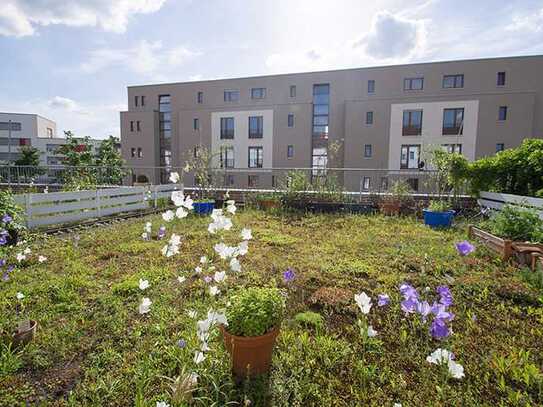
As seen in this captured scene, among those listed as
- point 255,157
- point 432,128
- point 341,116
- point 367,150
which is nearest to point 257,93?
point 255,157

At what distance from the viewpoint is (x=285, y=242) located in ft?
15.8

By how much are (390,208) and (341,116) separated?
15.3m

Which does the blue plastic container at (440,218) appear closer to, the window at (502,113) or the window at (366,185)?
the window at (366,185)

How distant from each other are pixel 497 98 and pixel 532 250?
18.9 metres

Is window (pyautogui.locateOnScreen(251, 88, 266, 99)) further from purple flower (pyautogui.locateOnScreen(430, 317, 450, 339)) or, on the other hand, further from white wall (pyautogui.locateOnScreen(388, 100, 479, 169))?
purple flower (pyautogui.locateOnScreen(430, 317, 450, 339))

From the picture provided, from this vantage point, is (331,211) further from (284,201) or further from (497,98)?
(497,98)

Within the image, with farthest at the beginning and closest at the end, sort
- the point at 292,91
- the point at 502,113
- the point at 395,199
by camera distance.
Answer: the point at 292,91 < the point at 502,113 < the point at 395,199

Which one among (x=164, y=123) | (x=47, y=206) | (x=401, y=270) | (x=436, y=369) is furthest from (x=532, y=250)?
(x=164, y=123)

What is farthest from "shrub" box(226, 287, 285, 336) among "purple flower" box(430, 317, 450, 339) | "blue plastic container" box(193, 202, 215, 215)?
"blue plastic container" box(193, 202, 215, 215)

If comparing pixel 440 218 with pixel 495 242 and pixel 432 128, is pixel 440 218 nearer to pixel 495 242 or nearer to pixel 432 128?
pixel 495 242

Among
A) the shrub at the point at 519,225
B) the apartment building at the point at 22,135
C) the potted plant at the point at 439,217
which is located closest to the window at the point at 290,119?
the potted plant at the point at 439,217

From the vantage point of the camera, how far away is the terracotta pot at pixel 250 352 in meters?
1.65

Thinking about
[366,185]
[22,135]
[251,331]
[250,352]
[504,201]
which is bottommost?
[250,352]

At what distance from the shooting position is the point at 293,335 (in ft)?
7.04
